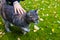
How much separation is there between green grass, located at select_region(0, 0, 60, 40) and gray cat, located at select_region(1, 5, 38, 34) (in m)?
0.25

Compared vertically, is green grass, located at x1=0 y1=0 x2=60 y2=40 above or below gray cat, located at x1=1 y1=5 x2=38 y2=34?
below

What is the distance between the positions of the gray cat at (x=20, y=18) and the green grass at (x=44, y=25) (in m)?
0.25

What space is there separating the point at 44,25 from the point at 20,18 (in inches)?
39.6

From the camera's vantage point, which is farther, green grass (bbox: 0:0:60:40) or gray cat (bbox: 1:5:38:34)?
green grass (bbox: 0:0:60:40)

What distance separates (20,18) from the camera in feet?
11.4

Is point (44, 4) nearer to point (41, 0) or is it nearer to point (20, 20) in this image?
point (41, 0)

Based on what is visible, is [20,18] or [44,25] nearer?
[20,18]

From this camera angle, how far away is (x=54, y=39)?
386 cm

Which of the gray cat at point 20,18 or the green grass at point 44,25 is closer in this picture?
the gray cat at point 20,18

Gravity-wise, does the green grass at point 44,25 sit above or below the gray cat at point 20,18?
below

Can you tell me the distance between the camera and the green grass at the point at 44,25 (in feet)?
12.8

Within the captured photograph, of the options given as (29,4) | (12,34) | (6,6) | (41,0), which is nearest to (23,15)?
(6,6)

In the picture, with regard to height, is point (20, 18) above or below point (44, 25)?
above

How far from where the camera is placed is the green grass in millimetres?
3908
